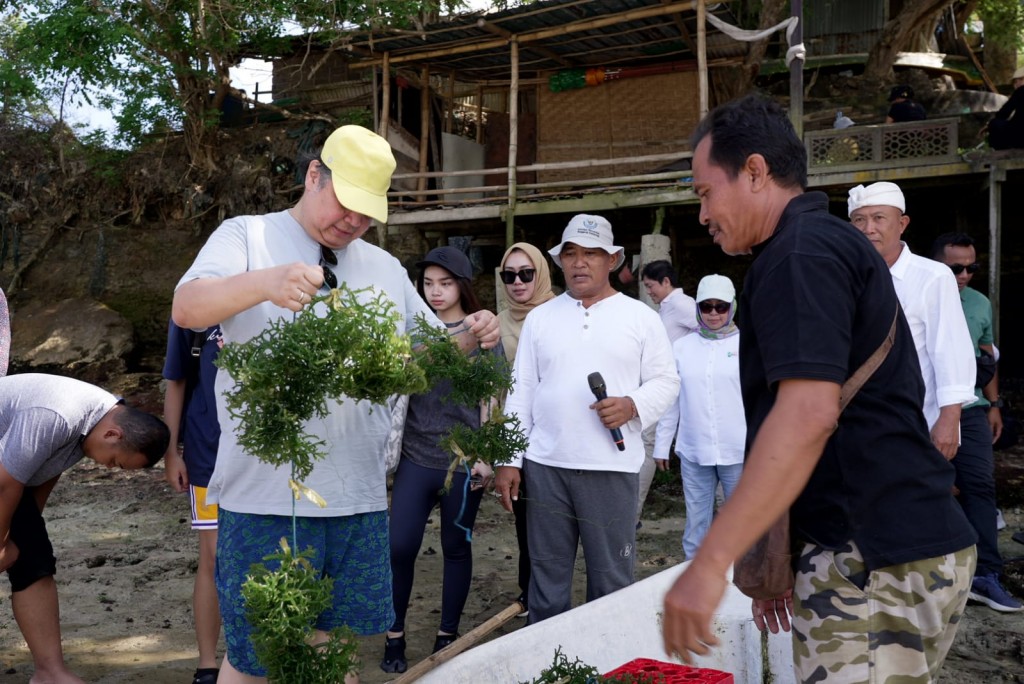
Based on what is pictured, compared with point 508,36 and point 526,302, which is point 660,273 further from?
point 508,36

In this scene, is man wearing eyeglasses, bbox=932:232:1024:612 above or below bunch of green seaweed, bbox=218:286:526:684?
below

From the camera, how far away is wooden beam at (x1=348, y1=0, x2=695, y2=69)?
35.5 ft

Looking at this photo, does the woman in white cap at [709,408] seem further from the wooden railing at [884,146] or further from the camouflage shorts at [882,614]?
the wooden railing at [884,146]

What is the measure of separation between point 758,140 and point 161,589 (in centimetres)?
500

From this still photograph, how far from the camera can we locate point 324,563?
250 cm

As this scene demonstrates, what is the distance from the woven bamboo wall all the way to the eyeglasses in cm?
826

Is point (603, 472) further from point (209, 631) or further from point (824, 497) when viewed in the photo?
point (824, 497)

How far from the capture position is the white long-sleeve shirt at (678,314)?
633 centimetres

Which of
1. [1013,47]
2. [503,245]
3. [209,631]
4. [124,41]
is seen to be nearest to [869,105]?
[1013,47]

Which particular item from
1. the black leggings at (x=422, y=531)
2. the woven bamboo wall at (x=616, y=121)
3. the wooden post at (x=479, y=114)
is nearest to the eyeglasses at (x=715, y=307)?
the black leggings at (x=422, y=531)

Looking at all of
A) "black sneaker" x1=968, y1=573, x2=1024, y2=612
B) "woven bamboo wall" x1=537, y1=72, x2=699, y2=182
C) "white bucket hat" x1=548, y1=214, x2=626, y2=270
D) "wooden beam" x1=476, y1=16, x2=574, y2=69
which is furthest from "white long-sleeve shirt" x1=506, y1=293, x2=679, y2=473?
"woven bamboo wall" x1=537, y1=72, x2=699, y2=182

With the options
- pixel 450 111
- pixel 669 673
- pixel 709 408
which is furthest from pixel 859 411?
pixel 450 111

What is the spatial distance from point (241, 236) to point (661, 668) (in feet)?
6.85

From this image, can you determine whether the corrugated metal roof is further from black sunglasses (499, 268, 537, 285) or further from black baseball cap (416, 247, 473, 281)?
black baseball cap (416, 247, 473, 281)
